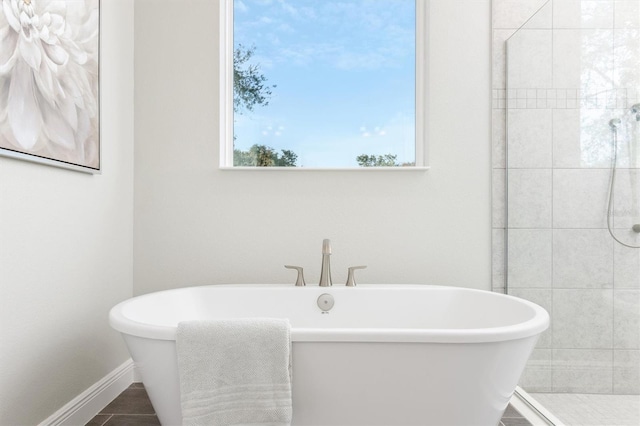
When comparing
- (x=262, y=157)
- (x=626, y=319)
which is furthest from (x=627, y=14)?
(x=262, y=157)

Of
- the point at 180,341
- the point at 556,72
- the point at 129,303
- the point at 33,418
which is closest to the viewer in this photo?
the point at 180,341

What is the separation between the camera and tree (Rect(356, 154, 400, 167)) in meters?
2.51

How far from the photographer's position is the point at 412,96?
8.25 ft

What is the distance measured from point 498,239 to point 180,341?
176cm

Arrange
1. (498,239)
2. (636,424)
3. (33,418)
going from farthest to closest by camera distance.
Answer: (498,239), (33,418), (636,424)

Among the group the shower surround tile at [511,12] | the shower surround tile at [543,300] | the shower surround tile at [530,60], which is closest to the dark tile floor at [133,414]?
the shower surround tile at [543,300]

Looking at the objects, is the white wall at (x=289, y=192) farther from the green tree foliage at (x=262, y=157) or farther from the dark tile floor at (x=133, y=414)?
the dark tile floor at (x=133, y=414)

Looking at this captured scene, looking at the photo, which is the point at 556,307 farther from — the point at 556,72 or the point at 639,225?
the point at 556,72

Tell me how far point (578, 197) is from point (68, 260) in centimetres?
218

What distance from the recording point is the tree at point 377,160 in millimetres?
2514

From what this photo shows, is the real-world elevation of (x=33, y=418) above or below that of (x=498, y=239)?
below

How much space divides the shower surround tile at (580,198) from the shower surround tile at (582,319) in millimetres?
290

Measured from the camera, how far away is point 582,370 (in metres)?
1.77

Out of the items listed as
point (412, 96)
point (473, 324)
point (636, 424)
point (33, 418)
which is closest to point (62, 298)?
point (33, 418)
